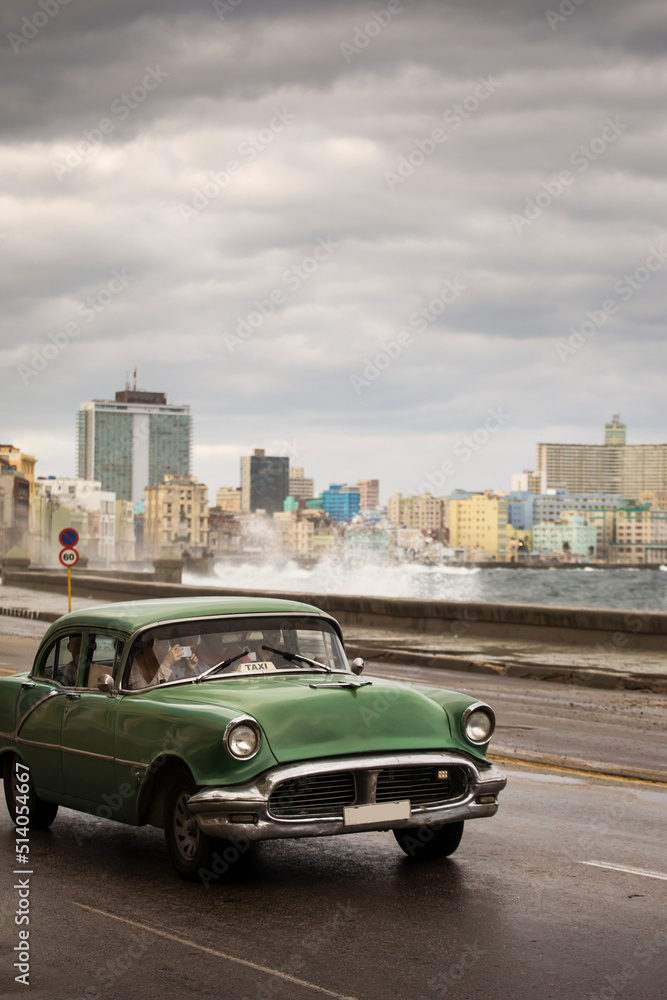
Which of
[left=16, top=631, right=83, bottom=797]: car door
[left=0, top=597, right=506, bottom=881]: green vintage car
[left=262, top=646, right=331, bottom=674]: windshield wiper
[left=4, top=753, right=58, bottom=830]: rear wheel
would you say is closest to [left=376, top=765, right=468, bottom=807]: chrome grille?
[left=0, top=597, right=506, bottom=881]: green vintage car

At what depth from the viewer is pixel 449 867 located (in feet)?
21.8

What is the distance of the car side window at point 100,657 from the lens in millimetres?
7051

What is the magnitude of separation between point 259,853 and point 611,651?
14763 millimetres

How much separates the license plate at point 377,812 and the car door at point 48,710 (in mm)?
2103

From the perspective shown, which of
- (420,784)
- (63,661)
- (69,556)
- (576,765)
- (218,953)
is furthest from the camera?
(69,556)

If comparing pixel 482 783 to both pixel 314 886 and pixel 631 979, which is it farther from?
pixel 631 979

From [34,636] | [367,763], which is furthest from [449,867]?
[34,636]

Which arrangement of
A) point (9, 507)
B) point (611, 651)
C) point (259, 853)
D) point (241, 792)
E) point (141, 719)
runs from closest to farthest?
point (241, 792) < point (141, 719) < point (259, 853) < point (611, 651) < point (9, 507)

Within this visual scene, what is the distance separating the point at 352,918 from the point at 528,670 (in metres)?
13.2

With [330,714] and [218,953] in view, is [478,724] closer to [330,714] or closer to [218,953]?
[330,714]

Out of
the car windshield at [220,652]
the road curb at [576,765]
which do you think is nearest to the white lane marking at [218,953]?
the car windshield at [220,652]

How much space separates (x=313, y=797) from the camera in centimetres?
602

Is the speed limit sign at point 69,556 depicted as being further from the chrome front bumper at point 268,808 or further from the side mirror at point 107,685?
the chrome front bumper at point 268,808

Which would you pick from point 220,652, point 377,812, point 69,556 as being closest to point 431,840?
point 377,812
